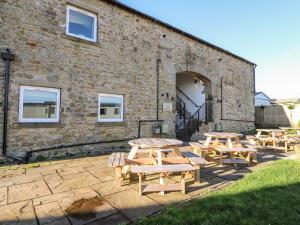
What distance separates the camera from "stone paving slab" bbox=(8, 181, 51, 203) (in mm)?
3441

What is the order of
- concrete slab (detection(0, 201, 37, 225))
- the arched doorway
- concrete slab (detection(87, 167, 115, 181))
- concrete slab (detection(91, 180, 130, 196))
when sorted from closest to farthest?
1. concrete slab (detection(0, 201, 37, 225))
2. concrete slab (detection(91, 180, 130, 196))
3. concrete slab (detection(87, 167, 115, 181))
4. the arched doorway

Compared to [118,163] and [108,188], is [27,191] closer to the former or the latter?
[108,188]

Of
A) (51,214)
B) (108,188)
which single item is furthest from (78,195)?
(51,214)

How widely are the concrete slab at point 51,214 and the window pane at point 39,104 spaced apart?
12.7 feet

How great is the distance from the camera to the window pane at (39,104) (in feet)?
20.2

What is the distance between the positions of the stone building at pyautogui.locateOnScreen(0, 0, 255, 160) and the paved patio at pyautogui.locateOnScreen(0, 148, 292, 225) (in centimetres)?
174

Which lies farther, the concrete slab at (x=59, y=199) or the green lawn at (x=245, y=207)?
the concrete slab at (x=59, y=199)

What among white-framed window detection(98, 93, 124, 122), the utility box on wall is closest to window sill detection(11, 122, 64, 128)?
white-framed window detection(98, 93, 124, 122)

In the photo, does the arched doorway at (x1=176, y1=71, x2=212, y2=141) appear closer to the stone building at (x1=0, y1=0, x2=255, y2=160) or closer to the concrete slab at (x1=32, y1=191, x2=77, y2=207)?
the stone building at (x1=0, y1=0, x2=255, y2=160)

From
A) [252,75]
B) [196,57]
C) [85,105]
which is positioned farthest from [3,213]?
[252,75]

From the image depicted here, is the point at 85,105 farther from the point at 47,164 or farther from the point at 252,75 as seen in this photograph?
the point at 252,75

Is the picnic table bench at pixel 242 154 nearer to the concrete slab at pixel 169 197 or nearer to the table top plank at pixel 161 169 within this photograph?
the table top plank at pixel 161 169

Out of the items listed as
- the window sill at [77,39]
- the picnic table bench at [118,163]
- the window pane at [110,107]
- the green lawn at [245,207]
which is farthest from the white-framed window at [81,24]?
the green lawn at [245,207]

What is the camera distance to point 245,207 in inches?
120
